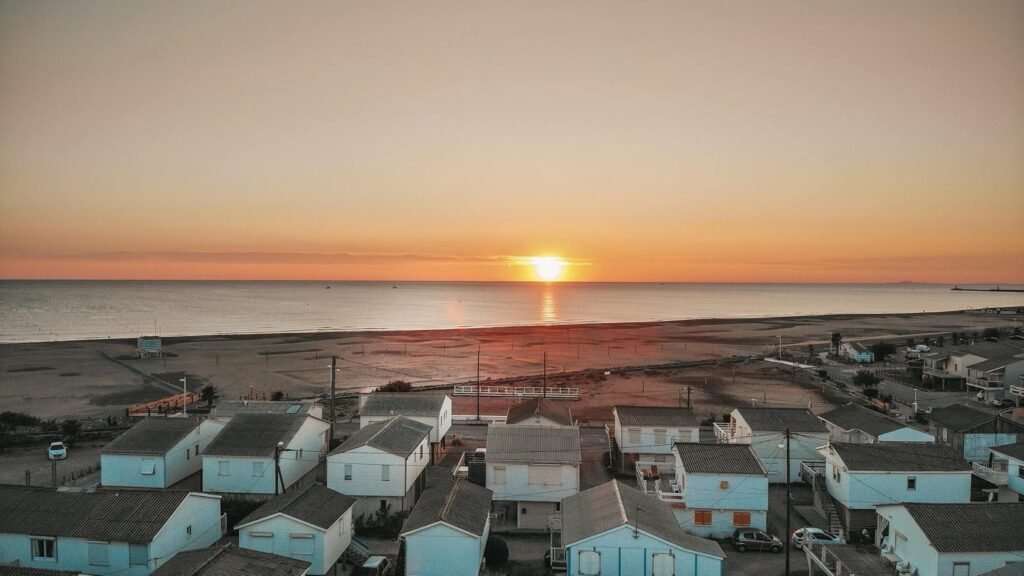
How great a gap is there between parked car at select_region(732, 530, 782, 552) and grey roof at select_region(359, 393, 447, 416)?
1526 centimetres

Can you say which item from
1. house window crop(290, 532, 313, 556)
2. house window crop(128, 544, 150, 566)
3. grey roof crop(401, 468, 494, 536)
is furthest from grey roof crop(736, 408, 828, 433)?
Answer: house window crop(128, 544, 150, 566)

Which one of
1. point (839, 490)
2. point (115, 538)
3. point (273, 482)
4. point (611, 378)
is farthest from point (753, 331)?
point (115, 538)

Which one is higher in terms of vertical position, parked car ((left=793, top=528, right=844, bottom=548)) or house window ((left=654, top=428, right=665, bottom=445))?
house window ((left=654, top=428, right=665, bottom=445))

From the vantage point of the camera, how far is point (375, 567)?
1852 cm

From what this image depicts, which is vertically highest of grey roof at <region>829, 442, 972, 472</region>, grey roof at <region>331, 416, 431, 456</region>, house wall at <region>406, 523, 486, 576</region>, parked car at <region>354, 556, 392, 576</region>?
grey roof at <region>829, 442, 972, 472</region>

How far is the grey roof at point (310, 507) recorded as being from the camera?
Result: 60.3 feet

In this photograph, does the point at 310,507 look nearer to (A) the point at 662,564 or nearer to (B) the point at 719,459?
(A) the point at 662,564

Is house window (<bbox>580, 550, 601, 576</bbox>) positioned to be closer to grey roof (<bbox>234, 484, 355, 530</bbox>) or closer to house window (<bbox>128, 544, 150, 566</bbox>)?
grey roof (<bbox>234, 484, 355, 530</bbox>)

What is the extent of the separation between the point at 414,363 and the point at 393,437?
44.6 metres

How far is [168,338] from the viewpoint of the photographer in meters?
87.4

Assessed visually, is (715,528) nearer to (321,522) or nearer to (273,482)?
(321,522)

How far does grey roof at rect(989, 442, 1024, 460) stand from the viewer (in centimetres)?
2384

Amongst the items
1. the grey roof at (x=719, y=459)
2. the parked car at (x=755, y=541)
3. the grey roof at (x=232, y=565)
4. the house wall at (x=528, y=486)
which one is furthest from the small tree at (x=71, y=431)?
the parked car at (x=755, y=541)

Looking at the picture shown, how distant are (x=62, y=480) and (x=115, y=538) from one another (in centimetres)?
1292
